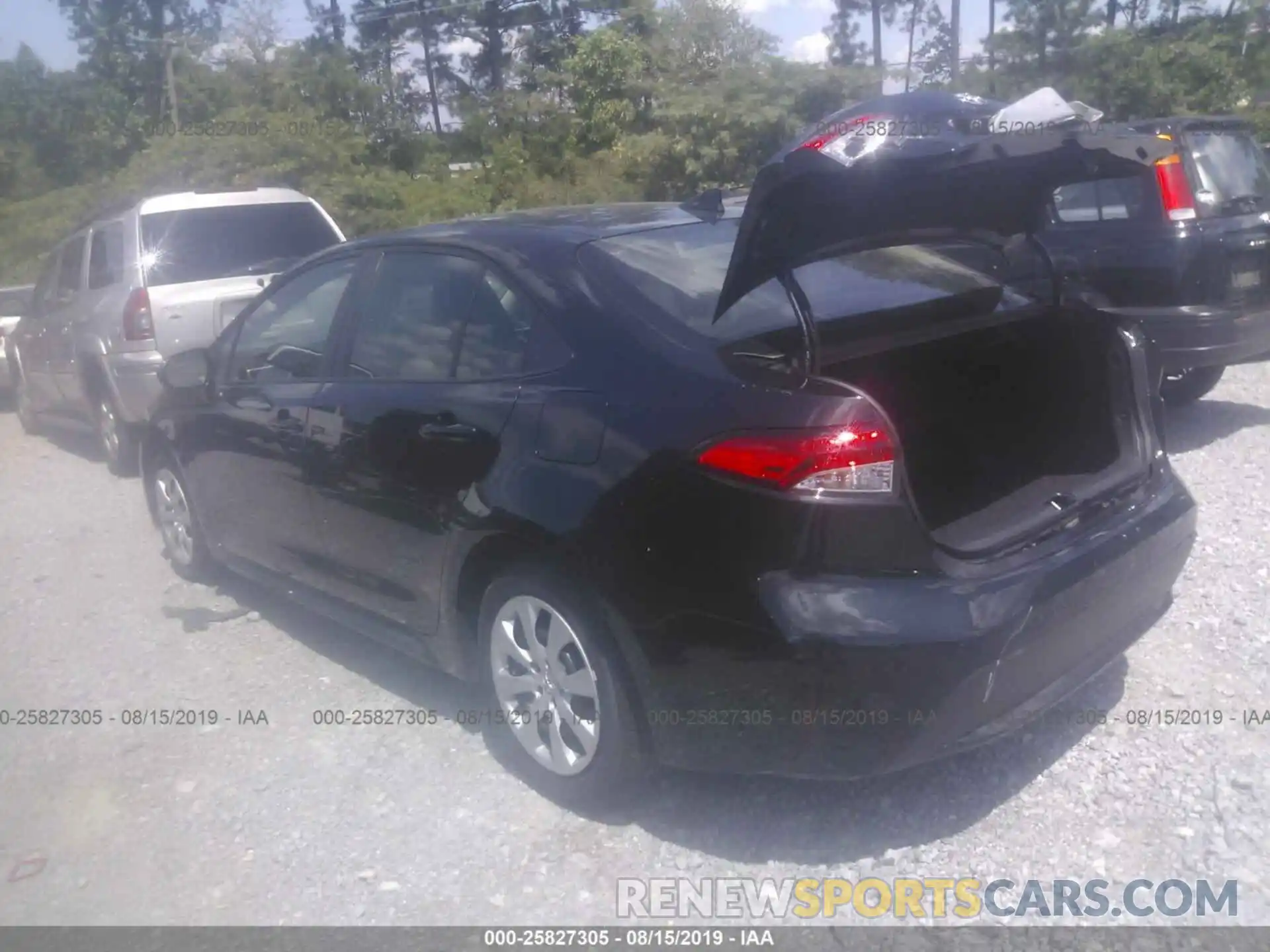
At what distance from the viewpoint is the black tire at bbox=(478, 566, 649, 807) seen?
3338 millimetres

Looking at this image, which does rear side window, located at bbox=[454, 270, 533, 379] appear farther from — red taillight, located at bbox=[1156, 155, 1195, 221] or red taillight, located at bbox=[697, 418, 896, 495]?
red taillight, located at bbox=[1156, 155, 1195, 221]

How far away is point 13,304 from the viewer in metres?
9.14

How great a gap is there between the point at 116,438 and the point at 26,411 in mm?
2751

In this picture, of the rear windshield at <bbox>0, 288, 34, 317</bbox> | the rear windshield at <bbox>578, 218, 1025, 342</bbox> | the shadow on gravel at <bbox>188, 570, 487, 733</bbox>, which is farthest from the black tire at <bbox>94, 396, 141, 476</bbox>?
the rear windshield at <bbox>578, 218, 1025, 342</bbox>

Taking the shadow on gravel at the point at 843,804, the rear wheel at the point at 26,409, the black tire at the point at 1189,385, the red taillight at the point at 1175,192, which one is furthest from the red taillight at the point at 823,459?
the rear wheel at the point at 26,409

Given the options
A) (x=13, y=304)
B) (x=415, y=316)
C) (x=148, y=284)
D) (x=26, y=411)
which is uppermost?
(x=415, y=316)

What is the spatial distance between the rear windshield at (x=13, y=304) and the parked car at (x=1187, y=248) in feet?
24.0

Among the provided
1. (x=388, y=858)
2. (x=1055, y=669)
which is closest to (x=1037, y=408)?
(x=1055, y=669)

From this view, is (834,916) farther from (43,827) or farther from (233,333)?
(233,333)

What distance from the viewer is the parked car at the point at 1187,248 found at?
650cm

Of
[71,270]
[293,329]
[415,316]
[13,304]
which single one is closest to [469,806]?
[415,316]

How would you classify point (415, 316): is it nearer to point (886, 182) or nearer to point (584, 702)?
point (584, 702)

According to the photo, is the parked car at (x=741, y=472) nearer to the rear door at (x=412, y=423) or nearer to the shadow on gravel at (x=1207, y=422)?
the rear door at (x=412, y=423)

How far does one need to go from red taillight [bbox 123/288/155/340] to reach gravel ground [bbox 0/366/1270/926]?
310cm
